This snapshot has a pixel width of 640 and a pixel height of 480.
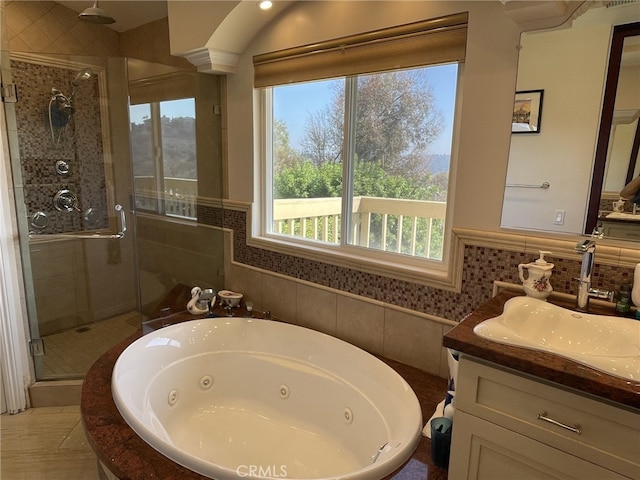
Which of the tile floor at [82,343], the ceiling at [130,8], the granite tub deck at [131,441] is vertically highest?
the ceiling at [130,8]

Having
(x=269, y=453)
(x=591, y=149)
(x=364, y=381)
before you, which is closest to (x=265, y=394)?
(x=269, y=453)

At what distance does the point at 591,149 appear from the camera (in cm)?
155

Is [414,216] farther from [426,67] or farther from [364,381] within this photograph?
[364,381]

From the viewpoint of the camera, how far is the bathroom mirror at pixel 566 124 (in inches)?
59.4

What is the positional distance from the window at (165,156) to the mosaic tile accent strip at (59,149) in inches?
14.4

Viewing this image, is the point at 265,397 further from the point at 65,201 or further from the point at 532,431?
the point at 65,201

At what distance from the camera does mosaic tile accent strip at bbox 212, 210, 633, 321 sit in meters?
1.64

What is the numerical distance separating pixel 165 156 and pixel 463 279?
2.25 meters

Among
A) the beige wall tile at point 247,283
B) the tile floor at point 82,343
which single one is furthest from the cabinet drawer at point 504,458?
the tile floor at point 82,343

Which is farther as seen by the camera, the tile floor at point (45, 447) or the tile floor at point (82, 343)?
the tile floor at point (82, 343)

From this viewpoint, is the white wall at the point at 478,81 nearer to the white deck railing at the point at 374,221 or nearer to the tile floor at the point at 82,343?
the white deck railing at the point at 374,221

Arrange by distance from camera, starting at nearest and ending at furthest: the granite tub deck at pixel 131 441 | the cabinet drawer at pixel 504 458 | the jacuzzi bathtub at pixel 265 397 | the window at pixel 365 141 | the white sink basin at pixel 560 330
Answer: the cabinet drawer at pixel 504 458, the white sink basin at pixel 560 330, the granite tub deck at pixel 131 441, the jacuzzi bathtub at pixel 265 397, the window at pixel 365 141

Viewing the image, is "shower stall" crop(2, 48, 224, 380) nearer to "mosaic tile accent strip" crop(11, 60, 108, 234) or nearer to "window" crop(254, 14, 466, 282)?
"mosaic tile accent strip" crop(11, 60, 108, 234)

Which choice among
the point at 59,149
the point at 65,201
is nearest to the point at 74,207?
the point at 65,201
